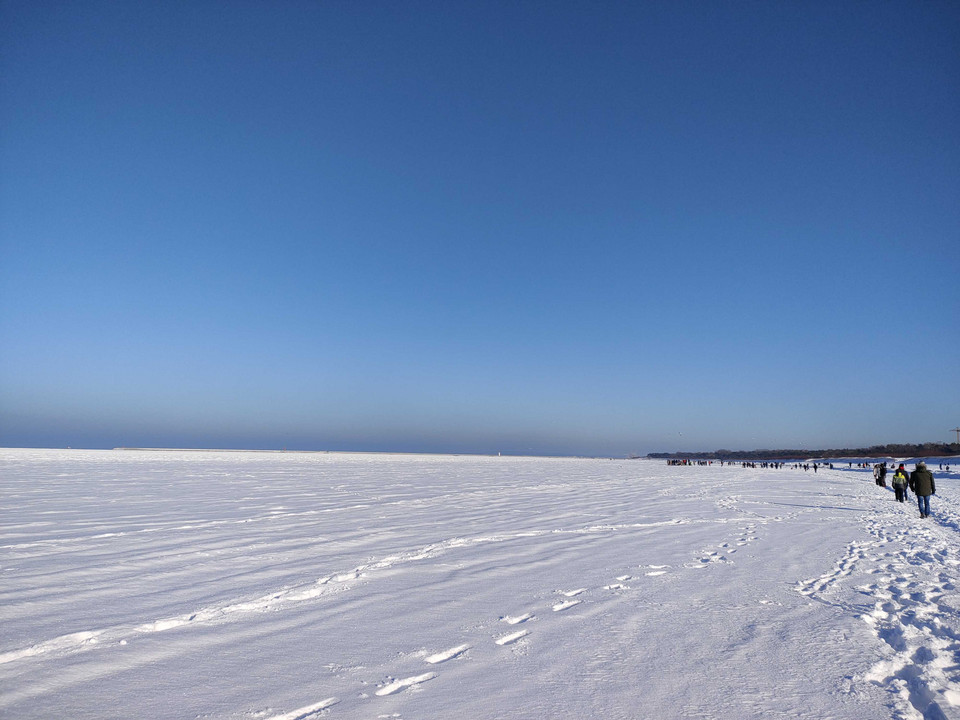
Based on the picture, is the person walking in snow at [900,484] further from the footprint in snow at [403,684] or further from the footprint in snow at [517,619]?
the footprint in snow at [403,684]

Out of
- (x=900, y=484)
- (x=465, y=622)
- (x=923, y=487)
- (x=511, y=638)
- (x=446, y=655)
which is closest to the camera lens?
(x=446, y=655)

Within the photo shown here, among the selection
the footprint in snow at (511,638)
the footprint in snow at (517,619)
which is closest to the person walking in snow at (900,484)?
the footprint in snow at (517,619)

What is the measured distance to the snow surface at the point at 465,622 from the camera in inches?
121

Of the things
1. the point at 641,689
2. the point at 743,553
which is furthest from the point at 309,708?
the point at 743,553

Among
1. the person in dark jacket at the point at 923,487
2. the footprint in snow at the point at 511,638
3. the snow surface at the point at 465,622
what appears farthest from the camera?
the person in dark jacket at the point at 923,487

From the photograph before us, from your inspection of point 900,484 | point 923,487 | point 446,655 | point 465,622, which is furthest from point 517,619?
point 900,484

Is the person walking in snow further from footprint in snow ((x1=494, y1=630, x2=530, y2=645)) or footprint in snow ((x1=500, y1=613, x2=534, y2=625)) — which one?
footprint in snow ((x1=494, y1=630, x2=530, y2=645))

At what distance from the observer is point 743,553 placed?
7.43 meters

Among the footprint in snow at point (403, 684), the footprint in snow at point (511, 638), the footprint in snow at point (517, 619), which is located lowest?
the footprint in snow at point (517, 619)

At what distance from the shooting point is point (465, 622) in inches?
173

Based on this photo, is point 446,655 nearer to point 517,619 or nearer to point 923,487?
point 517,619

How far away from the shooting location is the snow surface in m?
3.08

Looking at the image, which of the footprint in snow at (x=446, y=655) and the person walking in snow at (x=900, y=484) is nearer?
the footprint in snow at (x=446, y=655)

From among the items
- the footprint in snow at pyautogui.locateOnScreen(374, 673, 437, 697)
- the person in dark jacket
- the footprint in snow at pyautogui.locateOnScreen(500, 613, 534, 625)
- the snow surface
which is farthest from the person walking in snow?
the footprint in snow at pyautogui.locateOnScreen(374, 673, 437, 697)
